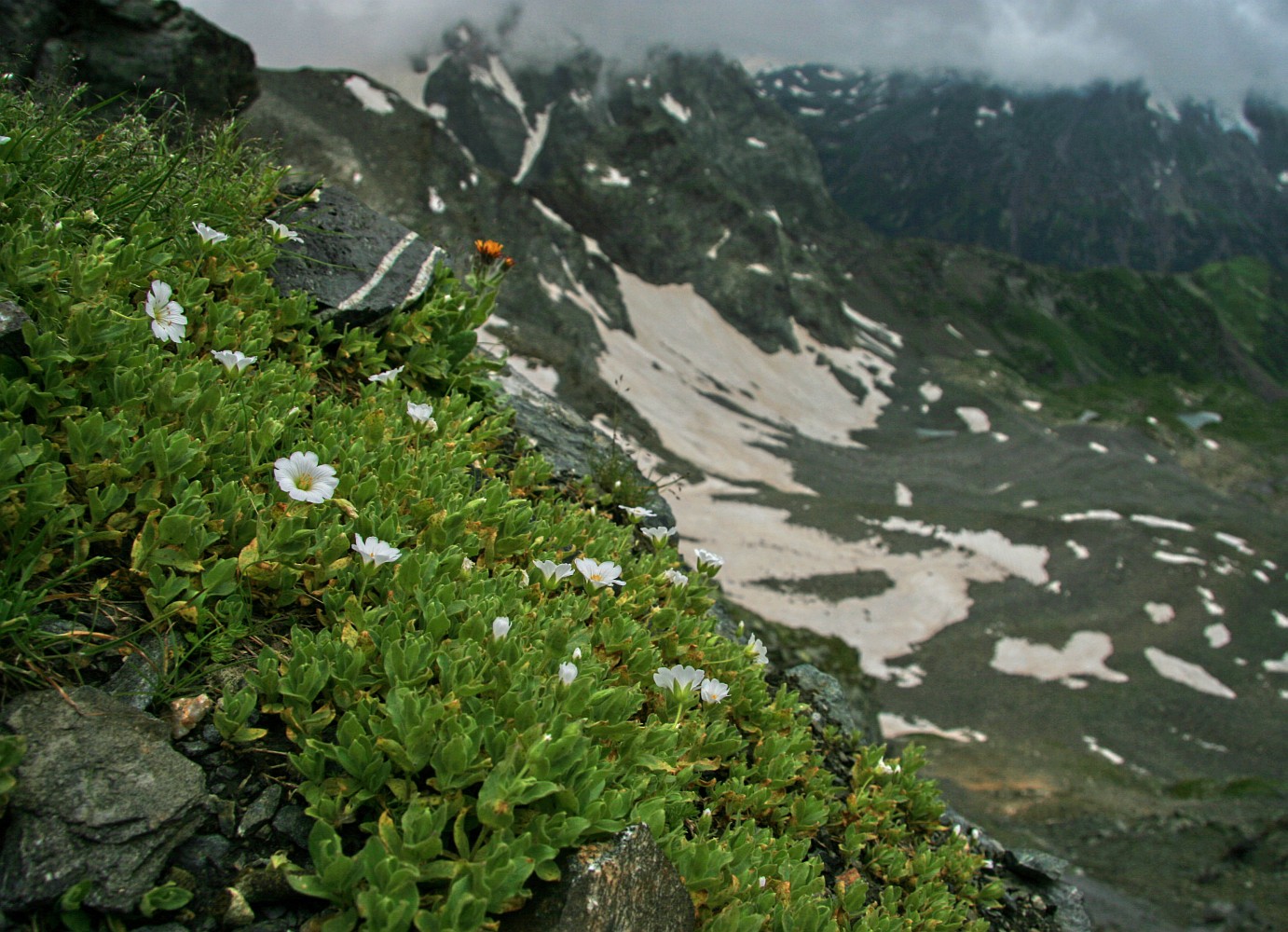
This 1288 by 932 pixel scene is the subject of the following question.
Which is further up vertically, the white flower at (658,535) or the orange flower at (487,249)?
the orange flower at (487,249)

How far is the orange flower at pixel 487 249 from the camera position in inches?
282

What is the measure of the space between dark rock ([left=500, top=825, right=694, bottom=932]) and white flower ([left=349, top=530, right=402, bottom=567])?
1.64 metres

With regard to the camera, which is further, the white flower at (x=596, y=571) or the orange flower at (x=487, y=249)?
the orange flower at (x=487, y=249)

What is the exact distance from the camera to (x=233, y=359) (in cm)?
467

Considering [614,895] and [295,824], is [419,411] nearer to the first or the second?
[295,824]

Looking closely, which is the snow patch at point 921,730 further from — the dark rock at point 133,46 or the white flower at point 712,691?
the dark rock at point 133,46

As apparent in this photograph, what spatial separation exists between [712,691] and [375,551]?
2181 millimetres

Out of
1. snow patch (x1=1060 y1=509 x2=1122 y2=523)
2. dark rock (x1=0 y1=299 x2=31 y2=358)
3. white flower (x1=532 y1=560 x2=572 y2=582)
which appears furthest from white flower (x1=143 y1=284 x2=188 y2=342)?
snow patch (x1=1060 y1=509 x2=1122 y2=523)

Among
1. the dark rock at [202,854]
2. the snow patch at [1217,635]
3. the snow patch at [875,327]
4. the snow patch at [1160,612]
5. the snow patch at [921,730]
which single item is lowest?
the snow patch at [875,327]

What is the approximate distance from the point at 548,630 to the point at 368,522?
3.72 ft

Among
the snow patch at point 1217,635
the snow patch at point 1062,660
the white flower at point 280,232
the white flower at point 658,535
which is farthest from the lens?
the snow patch at point 1217,635

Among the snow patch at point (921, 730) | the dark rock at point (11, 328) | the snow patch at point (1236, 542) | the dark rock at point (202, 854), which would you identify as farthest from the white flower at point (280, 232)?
the snow patch at point (1236, 542)

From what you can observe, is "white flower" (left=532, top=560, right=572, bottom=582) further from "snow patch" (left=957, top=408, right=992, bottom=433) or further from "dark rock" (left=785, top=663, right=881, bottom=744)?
"snow patch" (left=957, top=408, right=992, bottom=433)

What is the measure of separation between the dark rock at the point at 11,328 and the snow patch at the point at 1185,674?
61.3 metres
